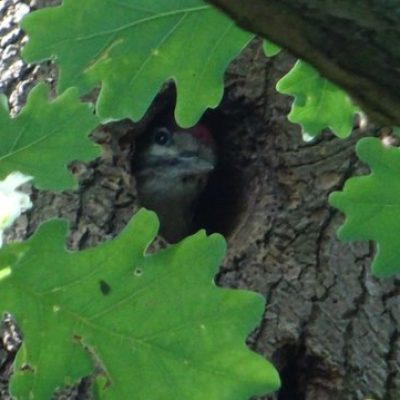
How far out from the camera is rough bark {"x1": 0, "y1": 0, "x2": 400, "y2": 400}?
311cm

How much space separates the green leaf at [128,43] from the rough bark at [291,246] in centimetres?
105

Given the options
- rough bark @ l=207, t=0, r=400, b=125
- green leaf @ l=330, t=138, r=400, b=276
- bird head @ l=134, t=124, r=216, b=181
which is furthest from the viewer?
bird head @ l=134, t=124, r=216, b=181

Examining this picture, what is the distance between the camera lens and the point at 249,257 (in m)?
3.30

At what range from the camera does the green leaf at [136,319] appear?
195 centimetres

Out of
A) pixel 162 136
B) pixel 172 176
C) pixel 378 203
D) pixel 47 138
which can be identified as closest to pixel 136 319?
pixel 47 138

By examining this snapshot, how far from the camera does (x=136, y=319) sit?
198 centimetres

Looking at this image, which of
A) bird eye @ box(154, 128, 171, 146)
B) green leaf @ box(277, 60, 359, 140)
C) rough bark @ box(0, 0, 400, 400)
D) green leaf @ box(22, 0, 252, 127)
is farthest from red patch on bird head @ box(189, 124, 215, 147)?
green leaf @ box(22, 0, 252, 127)

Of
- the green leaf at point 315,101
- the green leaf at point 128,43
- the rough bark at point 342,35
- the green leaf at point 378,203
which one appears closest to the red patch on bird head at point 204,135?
the green leaf at point 315,101

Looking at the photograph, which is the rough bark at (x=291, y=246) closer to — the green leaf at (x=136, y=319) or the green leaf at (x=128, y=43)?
the green leaf at (x=136, y=319)

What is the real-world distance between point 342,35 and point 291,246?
216cm

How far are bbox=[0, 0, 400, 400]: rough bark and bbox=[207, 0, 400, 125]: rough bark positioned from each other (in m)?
1.79

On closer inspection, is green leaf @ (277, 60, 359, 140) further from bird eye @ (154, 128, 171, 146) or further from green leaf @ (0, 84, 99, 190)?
bird eye @ (154, 128, 171, 146)

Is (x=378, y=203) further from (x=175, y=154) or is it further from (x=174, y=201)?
(x=175, y=154)

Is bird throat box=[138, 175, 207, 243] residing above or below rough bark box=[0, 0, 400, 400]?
below
